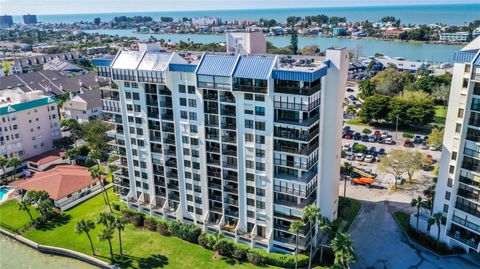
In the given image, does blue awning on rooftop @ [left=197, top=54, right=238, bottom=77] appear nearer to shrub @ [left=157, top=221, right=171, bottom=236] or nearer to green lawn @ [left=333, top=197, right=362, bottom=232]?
shrub @ [left=157, top=221, right=171, bottom=236]

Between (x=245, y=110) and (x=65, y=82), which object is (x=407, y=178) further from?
(x=65, y=82)

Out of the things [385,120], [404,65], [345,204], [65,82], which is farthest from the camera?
[404,65]

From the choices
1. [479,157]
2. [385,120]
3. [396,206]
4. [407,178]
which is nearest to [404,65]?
[385,120]

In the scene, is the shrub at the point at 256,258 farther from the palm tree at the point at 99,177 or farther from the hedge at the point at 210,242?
the palm tree at the point at 99,177

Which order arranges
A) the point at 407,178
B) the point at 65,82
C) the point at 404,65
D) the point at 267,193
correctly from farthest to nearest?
the point at 404,65, the point at 65,82, the point at 407,178, the point at 267,193

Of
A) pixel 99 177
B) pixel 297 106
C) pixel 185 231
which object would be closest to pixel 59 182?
pixel 99 177

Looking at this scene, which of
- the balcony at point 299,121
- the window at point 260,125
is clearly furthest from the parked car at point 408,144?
the window at point 260,125
